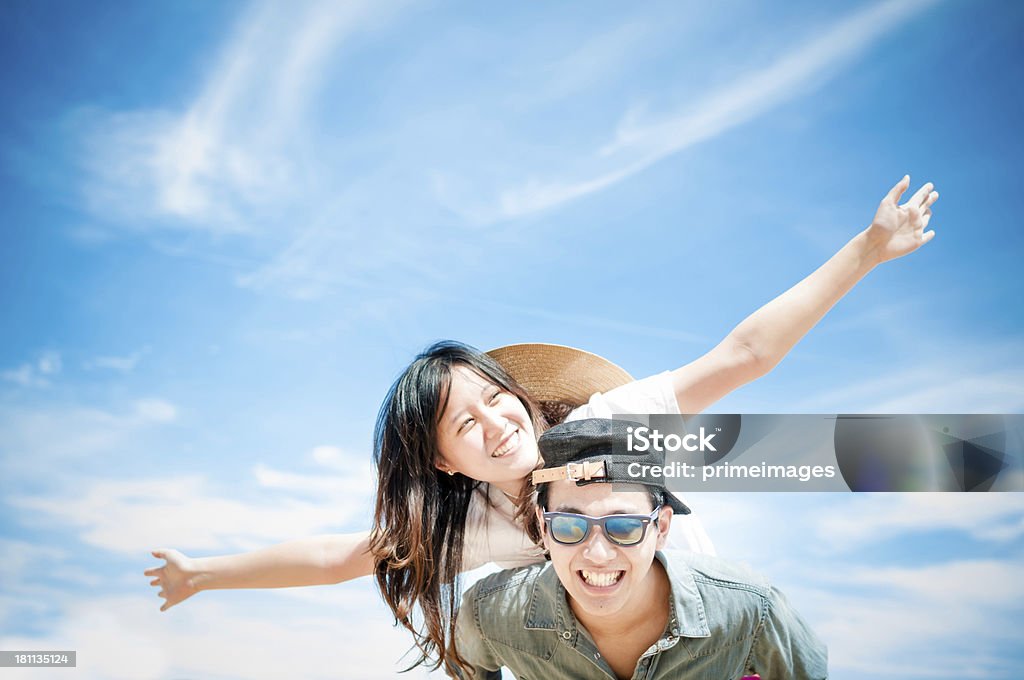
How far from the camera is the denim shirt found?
3744 millimetres

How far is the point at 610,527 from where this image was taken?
367 cm

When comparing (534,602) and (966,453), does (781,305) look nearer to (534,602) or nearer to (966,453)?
(966,453)

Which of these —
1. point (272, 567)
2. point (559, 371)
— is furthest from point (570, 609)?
point (272, 567)

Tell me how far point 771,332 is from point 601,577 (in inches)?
81.4

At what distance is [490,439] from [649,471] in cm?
118

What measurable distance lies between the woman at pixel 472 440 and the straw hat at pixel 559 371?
24 cm

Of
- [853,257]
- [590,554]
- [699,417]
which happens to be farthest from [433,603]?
[853,257]

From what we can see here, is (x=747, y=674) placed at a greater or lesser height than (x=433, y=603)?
lesser

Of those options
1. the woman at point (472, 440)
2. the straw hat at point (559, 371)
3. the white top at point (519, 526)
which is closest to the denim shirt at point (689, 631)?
the woman at point (472, 440)

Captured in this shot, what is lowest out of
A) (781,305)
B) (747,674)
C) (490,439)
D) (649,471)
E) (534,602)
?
(747,674)

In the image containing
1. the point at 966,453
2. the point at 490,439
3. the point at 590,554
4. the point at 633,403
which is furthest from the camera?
the point at 966,453

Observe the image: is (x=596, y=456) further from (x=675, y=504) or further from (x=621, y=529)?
(x=675, y=504)

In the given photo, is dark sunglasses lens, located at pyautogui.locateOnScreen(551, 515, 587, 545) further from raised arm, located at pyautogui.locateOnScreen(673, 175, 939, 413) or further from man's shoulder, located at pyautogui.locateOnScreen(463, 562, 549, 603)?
raised arm, located at pyautogui.locateOnScreen(673, 175, 939, 413)

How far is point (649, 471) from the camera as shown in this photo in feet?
12.4
